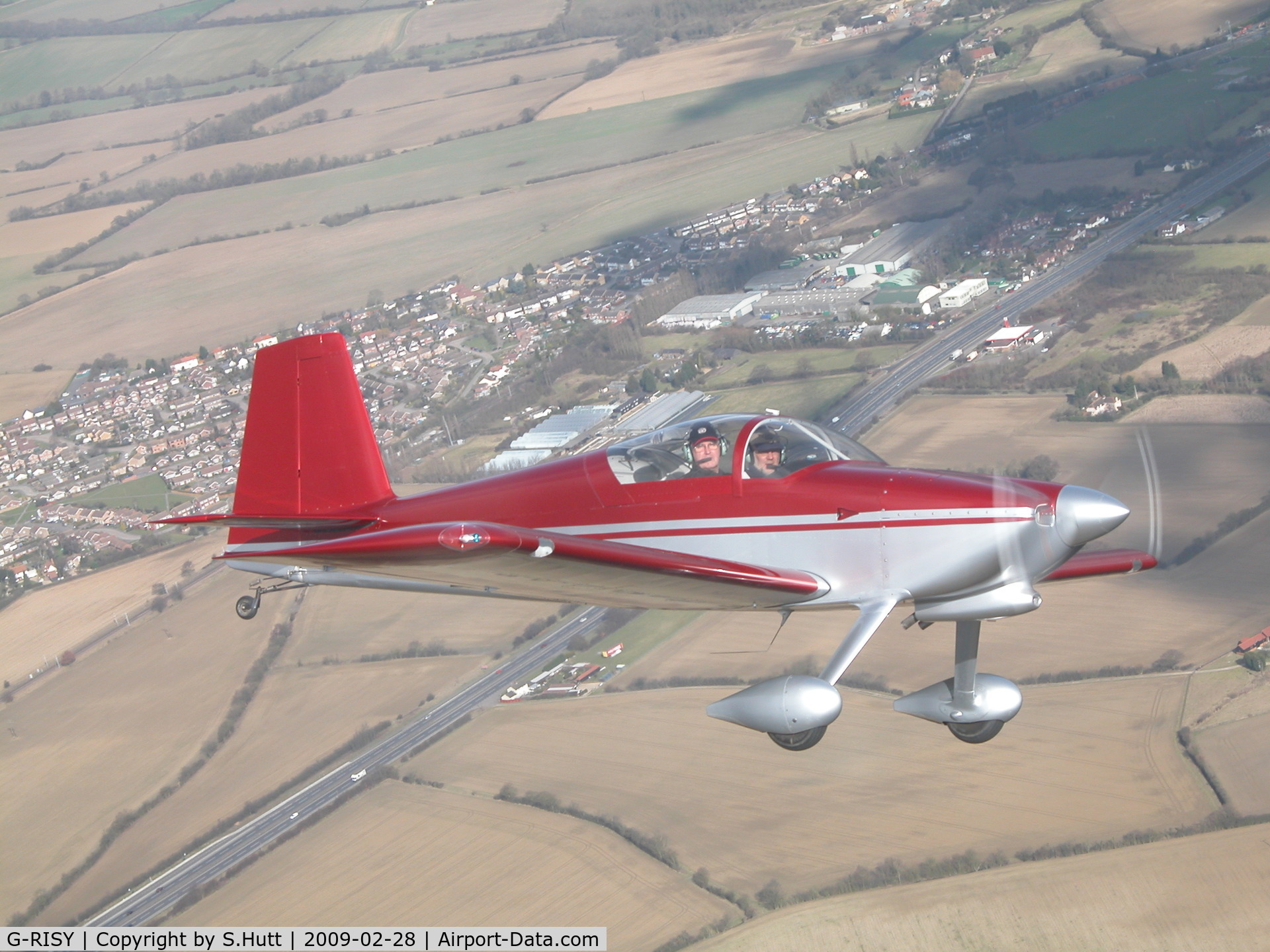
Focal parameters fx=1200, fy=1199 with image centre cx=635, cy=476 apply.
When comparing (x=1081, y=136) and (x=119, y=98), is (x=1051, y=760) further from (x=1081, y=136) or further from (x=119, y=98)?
(x=119, y=98)

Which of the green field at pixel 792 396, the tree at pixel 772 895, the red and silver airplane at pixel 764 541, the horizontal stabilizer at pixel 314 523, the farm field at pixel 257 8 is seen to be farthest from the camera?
the farm field at pixel 257 8

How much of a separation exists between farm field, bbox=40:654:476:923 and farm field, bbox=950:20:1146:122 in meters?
64.9

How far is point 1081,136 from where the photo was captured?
247 ft

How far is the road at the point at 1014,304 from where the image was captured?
43.0 metres

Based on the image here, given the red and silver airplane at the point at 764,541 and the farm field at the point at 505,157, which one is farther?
the farm field at the point at 505,157

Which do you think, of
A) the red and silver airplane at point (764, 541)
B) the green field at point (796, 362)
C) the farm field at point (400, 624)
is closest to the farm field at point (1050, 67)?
the green field at point (796, 362)

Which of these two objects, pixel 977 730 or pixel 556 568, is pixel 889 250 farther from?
pixel 556 568

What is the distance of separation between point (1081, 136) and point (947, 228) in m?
15.4

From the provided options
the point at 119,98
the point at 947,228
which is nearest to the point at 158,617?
the point at 947,228

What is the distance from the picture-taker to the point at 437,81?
10819 centimetres

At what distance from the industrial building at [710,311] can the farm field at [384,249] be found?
17.2m

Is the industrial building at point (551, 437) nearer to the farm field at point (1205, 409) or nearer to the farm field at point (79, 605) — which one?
the farm field at point (79, 605)

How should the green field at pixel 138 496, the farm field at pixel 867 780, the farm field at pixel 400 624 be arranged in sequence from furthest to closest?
the green field at pixel 138 496 < the farm field at pixel 400 624 < the farm field at pixel 867 780

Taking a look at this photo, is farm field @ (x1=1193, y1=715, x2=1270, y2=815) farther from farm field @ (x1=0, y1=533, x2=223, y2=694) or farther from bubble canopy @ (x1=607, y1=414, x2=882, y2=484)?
farm field @ (x1=0, y1=533, x2=223, y2=694)
